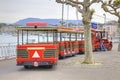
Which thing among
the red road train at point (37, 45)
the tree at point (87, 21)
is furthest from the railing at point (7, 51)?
the tree at point (87, 21)

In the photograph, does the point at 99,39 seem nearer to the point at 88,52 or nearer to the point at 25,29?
the point at 88,52

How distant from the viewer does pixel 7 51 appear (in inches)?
1079

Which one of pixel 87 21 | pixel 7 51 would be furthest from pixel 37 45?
pixel 7 51

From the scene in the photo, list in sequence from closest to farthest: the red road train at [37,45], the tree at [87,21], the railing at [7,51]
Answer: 1. the red road train at [37,45]
2. the tree at [87,21]
3. the railing at [7,51]

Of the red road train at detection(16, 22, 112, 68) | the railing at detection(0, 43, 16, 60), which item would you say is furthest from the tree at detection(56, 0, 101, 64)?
the railing at detection(0, 43, 16, 60)

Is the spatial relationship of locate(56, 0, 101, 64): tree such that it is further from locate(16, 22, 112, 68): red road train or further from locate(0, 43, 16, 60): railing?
locate(0, 43, 16, 60): railing

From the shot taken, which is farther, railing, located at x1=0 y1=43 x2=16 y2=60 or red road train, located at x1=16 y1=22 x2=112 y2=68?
railing, located at x1=0 y1=43 x2=16 y2=60

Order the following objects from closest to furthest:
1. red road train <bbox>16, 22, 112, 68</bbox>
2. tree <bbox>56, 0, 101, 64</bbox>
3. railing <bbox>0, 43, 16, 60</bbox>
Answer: red road train <bbox>16, 22, 112, 68</bbox> < tree <bbox>56, 0, 101, 64</bbox> < railing <bbox>0, 43, 16, 60</bbox>

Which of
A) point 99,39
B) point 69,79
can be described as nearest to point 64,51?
point 69,79

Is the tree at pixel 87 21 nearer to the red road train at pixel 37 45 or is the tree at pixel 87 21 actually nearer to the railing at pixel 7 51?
the red road train at pixel 37 45

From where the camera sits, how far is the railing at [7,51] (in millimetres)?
26677

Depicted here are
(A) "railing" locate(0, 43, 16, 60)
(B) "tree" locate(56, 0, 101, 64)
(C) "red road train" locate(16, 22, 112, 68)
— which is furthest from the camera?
(A) "railing" locate(0, 43, 16, 60)

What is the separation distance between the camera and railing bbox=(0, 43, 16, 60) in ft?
87.5

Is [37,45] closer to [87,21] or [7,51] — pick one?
[87,21]
